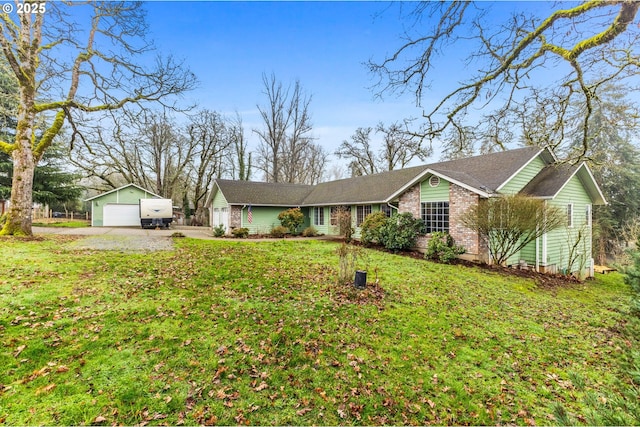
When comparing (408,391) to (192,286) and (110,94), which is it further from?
(110,94)

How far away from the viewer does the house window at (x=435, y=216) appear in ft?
41.8

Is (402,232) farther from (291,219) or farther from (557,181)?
(291,219)

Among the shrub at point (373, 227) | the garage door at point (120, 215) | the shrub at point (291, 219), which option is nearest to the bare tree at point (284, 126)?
the shrub at point (291, 219)

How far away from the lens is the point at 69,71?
11094 mm

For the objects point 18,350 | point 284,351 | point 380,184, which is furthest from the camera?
point 380,184

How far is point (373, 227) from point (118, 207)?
2331 cm

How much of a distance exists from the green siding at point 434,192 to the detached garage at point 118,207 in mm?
24736

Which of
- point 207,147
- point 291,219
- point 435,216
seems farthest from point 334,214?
point 207,147

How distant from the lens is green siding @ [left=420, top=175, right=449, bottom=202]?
12.7 metres

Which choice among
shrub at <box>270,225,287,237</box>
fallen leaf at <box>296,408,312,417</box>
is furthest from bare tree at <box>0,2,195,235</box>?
fallen leaf at <box>296,408,312,417</box>

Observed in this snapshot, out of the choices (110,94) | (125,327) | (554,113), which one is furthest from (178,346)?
(110,94)

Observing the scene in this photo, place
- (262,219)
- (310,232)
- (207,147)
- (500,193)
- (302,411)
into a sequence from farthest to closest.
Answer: (207,147)
(262,219)
(310,232)
(500,193)
(302,411)

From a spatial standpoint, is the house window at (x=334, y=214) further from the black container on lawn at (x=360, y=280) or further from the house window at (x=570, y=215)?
the black container on lawn at (x=360, y=280)

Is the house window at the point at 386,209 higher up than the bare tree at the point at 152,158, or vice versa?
the bare tree at the point at 152,158
